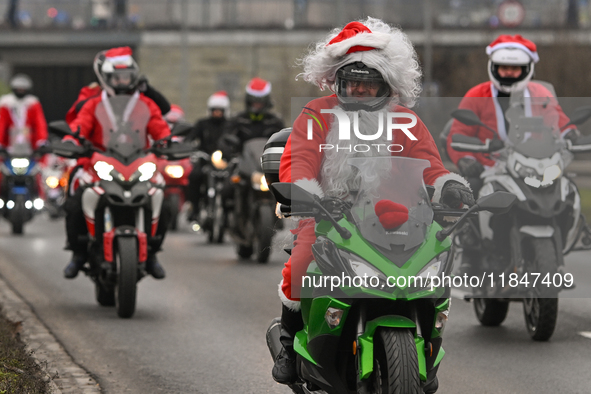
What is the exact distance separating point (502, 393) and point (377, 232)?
211cm

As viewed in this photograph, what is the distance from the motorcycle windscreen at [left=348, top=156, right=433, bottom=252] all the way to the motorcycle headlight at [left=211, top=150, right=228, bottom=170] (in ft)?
37.0

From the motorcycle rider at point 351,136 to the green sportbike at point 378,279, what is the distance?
14 centimetres

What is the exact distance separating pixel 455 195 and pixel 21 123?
1443cm

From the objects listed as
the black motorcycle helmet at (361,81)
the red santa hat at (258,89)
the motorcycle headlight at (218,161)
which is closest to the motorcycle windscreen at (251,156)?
the red santa hat at (258,89)

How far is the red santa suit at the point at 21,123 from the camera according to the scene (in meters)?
18.5

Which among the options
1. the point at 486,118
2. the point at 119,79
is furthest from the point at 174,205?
the point at 486,118

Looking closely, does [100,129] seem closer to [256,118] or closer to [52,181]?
[256,118]

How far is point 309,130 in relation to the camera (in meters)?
5.25

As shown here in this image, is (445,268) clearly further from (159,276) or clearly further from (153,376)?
(159,276)

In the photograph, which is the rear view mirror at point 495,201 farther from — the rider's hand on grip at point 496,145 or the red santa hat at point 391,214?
the rider's hand on grip at point 496,145

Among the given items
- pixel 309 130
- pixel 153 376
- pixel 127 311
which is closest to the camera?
pixel 309 130

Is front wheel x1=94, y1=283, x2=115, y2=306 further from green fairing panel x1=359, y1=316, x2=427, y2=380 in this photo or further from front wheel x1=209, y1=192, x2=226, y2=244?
front wheel x1=209, y1=192, x2=226, y2=244

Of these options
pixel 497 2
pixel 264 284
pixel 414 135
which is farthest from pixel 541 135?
pixel 497 2

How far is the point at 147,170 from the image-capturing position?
909 cm
